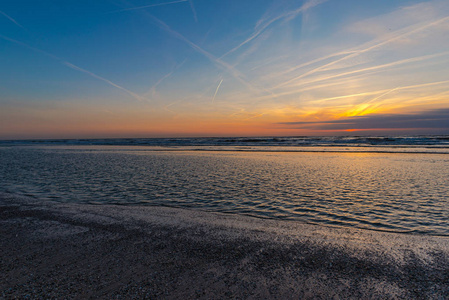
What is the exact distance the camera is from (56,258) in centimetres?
582

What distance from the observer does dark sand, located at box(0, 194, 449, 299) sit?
4539 mm

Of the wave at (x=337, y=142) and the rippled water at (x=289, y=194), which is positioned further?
the wave at (x=337, y=142)

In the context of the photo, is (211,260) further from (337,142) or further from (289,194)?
(337,142)

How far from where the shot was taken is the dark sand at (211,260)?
454 centimetres

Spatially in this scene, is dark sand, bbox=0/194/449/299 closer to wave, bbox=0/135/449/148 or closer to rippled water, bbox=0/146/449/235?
rippled water, bbox=0/146/449/235

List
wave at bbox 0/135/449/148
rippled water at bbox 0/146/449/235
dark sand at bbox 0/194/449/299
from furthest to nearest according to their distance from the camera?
1. wave at bbox 0/135/449/148
2. rippled water at bbox 0/146/449/235
3. dark sand at bbox 0/194/449/299

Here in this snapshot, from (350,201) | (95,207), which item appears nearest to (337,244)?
(350,201)

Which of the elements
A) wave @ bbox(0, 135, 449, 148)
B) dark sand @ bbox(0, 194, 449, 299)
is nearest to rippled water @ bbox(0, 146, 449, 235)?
dark sand @ bbox(0, 194, 449, 299)

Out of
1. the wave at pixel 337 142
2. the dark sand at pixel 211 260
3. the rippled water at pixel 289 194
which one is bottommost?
the rippled water at pixel 289 194

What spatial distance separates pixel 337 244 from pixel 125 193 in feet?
37.0

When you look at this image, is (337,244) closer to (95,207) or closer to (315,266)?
(315,266)

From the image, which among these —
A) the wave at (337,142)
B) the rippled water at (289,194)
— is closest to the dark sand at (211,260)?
the rippled water at (289,194)

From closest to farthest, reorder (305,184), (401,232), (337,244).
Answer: (337,244) → (401,232) → (305,184)

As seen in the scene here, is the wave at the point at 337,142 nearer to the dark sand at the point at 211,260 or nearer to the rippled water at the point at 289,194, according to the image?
the rippled water at the point at 289,194
